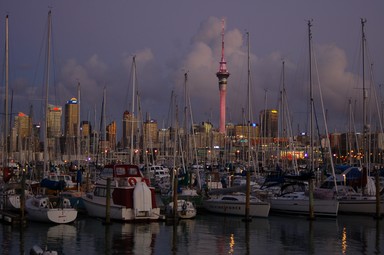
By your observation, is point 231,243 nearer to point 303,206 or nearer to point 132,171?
point 132,171

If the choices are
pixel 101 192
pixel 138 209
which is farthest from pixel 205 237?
pixel 101 192

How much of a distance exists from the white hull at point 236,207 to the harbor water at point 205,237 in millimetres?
859

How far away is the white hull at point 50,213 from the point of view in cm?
4088

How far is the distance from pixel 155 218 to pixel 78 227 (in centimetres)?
529

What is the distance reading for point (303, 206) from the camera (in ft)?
159

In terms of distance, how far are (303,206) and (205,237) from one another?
12.8 meters

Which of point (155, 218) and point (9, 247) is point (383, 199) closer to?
point (155, 218)

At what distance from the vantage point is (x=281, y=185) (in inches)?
2190

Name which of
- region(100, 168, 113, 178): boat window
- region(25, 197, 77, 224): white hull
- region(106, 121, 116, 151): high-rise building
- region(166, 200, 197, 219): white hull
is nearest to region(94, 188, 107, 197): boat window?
region(100, 168, 113, 178): boat window

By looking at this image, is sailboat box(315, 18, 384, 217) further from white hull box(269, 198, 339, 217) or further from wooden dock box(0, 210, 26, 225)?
wooden dock box(0, 210, 26, 225)

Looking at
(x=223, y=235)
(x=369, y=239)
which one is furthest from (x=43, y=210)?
(x=369, y=239)

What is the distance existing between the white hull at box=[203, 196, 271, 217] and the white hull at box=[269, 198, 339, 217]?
2.66m

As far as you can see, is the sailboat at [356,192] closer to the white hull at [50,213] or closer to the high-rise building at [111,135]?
the white hull at [50,213]

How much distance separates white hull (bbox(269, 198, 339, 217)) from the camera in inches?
1847
